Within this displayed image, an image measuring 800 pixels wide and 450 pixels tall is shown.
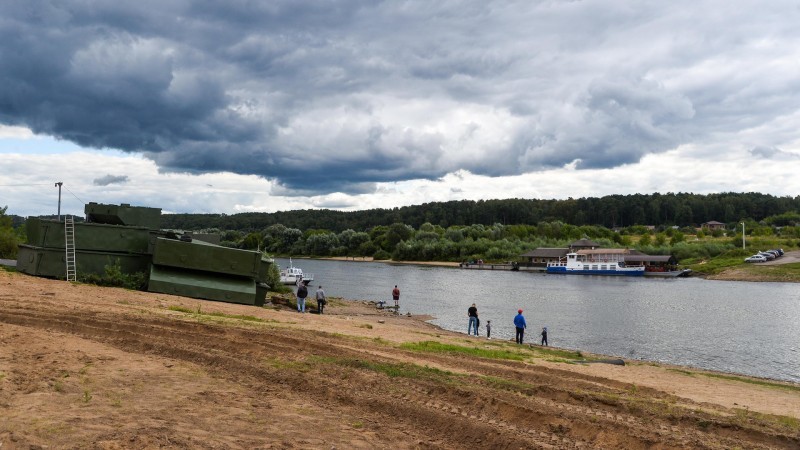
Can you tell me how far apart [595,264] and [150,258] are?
10590 cm

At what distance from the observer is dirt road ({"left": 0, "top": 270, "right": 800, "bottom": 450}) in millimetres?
8570

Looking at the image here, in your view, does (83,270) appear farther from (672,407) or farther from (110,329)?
(672,407)

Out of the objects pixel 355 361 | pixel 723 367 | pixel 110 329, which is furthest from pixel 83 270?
pixel 723 367

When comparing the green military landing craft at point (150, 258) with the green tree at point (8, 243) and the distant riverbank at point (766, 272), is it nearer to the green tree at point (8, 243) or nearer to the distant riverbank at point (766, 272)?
the green tree at point (8, 243)

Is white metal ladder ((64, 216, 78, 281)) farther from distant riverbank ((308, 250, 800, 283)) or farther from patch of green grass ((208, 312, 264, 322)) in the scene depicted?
distant riverbank ((308, 250, 800, 283))

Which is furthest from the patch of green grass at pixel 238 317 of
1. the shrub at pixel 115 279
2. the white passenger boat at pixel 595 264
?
the white passenger boat at pixel 595 264

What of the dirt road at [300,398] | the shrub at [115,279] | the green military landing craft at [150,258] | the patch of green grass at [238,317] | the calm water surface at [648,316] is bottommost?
the calm water surface at [648,316]

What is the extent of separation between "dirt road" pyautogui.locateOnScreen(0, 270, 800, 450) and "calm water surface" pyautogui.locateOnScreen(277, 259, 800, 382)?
14.8 meters

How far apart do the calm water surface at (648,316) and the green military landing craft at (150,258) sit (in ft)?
50.0

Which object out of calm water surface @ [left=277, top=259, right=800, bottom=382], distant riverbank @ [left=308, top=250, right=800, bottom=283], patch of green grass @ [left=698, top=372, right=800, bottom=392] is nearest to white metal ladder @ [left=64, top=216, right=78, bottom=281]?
calm water surface @ [left=277, top=259, right=800, bottom=382]

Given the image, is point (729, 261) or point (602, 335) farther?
point (729, 261)

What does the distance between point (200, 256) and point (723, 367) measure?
25.7m

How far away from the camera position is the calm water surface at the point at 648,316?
108 ft

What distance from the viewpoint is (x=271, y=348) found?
1536 centimetres
